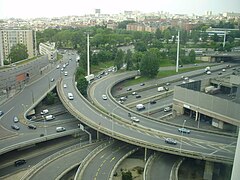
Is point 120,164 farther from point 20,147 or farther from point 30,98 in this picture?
point 30,98

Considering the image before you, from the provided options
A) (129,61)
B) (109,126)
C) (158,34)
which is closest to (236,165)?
(109,126)

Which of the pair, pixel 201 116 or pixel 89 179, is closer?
pixel 89 179

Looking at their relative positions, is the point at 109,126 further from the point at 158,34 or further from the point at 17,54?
the point at 158,34

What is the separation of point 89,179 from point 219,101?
276 cm

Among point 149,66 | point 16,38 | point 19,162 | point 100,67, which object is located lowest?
point 19,162

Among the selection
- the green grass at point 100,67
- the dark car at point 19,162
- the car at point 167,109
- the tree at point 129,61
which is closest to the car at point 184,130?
the car at point 167,109

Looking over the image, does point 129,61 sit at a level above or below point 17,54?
below

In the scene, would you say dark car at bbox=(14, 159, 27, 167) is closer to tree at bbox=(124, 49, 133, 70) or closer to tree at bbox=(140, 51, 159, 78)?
tree at bbox=(140, 51, 159, 78)

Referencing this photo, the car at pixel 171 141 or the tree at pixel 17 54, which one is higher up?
the tree at pixel 17 54

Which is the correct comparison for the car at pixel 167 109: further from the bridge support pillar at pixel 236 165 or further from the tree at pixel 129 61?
the bridge support pillar at pixel 236 165

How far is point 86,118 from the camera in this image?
5.69 meters

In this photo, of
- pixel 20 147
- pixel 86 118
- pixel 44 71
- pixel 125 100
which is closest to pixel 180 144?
pixel 86 118

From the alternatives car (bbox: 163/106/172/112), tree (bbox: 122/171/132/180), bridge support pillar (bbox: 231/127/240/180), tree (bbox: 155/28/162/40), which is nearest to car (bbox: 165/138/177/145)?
tree (bbox: 122/171/132/180)

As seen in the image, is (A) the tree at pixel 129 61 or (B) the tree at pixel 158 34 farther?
(B) the tree at pixel 158 34
